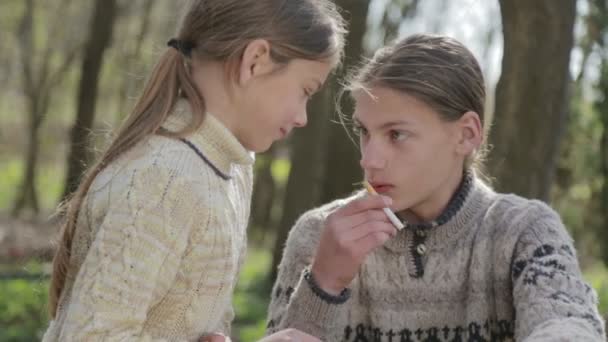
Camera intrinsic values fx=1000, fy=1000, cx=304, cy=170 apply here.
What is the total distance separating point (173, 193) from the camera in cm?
226

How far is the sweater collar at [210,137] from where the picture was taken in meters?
2.41

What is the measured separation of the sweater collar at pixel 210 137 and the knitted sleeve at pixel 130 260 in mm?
171

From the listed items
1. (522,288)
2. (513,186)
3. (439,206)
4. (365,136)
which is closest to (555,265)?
(522,288)


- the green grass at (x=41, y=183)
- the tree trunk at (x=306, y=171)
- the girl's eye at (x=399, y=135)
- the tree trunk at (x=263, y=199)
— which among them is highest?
the girl's eye at (x=399, y=135)

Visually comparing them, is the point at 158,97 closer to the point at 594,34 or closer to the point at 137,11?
the point at 594,34

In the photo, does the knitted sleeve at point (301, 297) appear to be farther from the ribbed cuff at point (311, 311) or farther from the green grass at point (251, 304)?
the green grass at point (251, 304)

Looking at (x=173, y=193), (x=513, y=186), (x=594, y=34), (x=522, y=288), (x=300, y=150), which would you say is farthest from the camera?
(x=594, y=34)

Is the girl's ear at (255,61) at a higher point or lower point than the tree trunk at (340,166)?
higher

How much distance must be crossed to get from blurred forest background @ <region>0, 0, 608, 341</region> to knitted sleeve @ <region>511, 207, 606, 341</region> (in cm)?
82

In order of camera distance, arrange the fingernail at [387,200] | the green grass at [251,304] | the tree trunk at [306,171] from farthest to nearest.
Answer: the tree trunk at [306,171]
the green grass at [251,304]
the fingernail at [387,200]

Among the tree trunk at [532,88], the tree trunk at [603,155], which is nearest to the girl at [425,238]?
the tree trunk at [532,88]

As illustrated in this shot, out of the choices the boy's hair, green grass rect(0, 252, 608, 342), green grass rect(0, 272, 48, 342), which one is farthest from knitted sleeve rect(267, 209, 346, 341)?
green grass rect(0, 272, 48, 342)

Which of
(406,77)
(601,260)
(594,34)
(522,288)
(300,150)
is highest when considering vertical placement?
(406,77)

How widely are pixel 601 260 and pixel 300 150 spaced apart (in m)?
5.91
